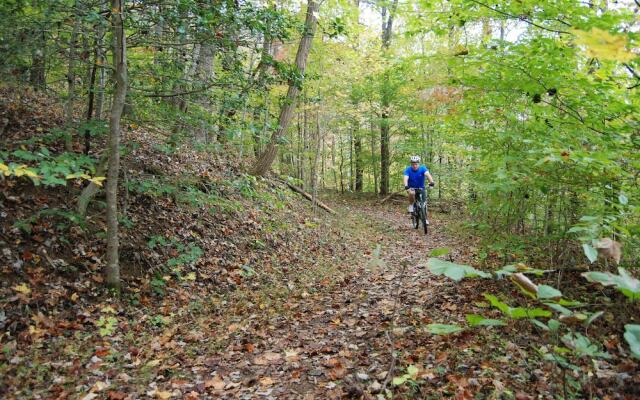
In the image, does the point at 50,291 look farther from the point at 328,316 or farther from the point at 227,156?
the point at 227,156

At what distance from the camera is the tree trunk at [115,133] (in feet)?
16.8

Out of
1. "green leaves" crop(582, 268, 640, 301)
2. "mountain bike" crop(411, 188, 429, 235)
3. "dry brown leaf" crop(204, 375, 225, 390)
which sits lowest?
"dry brown leaf" crop(204, 375, 225, 390)

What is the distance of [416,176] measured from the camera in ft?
37.4

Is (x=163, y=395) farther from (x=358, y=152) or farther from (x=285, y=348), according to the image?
(x=358, y=152)

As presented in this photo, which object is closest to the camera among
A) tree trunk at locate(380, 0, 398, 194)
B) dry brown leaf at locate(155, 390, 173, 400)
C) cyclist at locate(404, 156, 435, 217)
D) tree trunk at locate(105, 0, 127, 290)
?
dry brown leaf at locate(155, 390, 173, 400)

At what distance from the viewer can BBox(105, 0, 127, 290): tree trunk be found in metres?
5.12

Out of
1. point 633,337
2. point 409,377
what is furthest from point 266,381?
point 633,337

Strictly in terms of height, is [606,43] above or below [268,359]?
above

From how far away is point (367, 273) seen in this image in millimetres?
7602

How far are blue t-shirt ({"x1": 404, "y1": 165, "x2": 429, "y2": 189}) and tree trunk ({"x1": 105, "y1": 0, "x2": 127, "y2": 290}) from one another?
7985 mm

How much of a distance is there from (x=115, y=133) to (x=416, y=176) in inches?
323

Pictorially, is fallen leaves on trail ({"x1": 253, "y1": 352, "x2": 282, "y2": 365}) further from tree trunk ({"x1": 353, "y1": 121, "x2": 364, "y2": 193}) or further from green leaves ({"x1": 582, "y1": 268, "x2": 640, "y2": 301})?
A: tree trunk ({"x1": 353, "y1": 121, "x2": 364, "y2": 193})

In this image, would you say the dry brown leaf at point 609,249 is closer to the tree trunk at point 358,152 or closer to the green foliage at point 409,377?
the green foliage at point 409,377

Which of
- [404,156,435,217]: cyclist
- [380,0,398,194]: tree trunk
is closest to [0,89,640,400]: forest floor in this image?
[404,156,435,217]: cyclist
